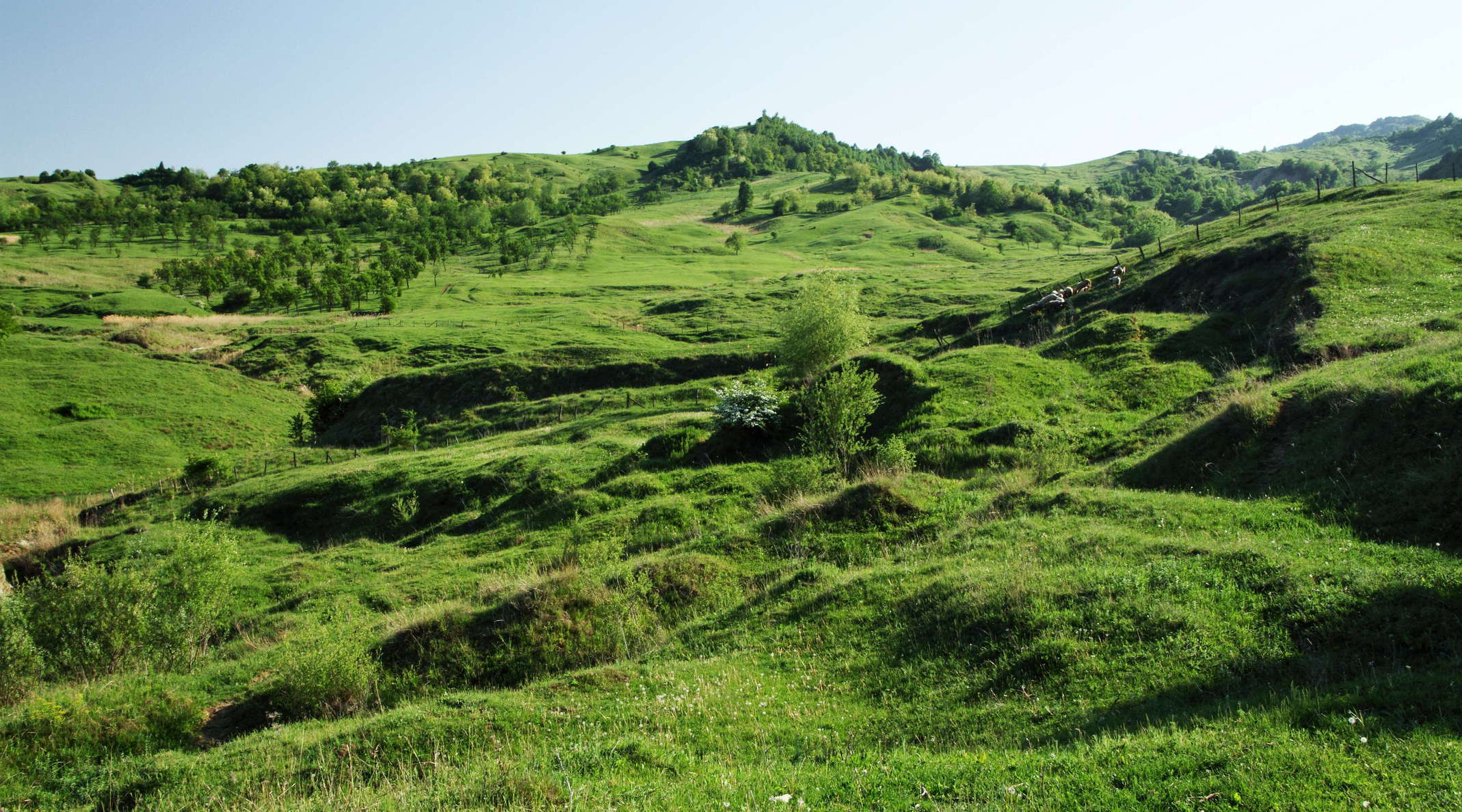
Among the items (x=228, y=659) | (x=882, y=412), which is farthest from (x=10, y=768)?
(x=882, y=412)

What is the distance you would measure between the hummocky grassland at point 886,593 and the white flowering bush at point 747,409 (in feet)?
3.54

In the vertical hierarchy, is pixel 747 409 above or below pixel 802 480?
above

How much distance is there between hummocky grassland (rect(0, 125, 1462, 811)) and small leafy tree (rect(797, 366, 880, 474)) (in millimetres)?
875

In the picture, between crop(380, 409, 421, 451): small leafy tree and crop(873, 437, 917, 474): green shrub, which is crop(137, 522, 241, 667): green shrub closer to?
crop(873, 437, 917, 474): green shrub

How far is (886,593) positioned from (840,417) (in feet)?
41.6

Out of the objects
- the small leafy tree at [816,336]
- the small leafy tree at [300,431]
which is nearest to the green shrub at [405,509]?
the small leafy tree at [816,336]

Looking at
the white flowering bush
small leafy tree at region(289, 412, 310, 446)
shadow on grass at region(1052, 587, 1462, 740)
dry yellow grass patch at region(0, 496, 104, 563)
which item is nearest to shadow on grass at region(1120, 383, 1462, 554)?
shadow on grass at region(1052, 587, 1462, 740)

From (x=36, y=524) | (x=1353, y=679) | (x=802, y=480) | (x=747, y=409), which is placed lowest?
(x=36, y=524)

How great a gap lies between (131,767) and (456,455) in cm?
3328

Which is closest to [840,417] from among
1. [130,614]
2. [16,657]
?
[130,614]

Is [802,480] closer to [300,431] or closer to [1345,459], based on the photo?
[1345,459]

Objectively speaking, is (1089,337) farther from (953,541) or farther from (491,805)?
(491,805)

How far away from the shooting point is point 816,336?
4706cm

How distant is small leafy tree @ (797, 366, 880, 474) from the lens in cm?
2717
